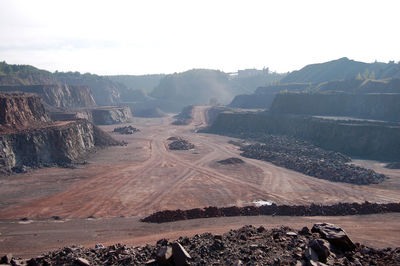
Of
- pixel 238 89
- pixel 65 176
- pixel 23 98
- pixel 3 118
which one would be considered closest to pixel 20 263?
pixel 65 176

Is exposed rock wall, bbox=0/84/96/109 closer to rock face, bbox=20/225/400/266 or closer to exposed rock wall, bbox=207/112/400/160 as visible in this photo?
→ exposed rock wall, bbox=207/112/400/160

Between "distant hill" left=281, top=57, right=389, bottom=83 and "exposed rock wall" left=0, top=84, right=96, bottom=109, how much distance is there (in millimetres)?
80719

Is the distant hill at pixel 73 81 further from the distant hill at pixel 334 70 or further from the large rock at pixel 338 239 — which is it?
the large rock at pixel 338 239

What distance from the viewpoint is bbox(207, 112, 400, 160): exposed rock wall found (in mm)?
42719

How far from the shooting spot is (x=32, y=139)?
35594 millimetres

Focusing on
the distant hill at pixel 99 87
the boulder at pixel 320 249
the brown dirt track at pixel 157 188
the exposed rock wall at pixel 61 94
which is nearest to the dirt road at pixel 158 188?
the brown dirt track at pixel 157 188

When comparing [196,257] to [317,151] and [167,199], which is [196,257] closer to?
[167,199]

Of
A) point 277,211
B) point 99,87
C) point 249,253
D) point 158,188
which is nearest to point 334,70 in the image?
point 99,87

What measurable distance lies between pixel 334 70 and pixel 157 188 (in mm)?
108611

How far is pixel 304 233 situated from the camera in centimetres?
1291

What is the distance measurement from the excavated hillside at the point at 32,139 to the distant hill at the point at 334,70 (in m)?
94.5

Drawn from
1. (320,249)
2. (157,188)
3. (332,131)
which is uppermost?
(320,249)

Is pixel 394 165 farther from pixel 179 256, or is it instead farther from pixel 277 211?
pixel 179 256

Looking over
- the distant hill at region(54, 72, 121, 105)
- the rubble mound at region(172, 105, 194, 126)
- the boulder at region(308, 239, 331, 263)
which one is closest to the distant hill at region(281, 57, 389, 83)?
the rubble mound at region(172, 105, 194, 126)
